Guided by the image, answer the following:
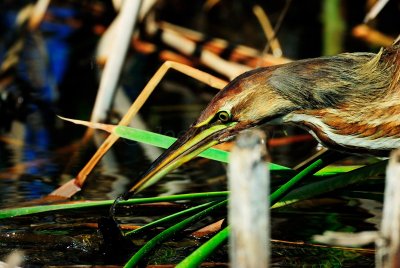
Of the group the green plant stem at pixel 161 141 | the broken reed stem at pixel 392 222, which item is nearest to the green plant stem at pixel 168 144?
the green plant stem at pixel 161 141

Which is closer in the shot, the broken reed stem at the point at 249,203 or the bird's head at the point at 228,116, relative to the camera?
the broken reed stem at the point at 249,203

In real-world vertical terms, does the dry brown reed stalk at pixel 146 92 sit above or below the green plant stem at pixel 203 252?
above

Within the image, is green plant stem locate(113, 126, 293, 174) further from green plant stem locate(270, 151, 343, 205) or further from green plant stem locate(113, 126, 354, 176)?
green plant stem locate(270, 151, 343, 205)

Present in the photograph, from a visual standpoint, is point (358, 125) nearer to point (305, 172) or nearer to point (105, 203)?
point (305, 172)

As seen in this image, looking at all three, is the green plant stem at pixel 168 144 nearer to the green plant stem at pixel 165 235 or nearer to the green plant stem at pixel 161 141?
the green plant stem at pixel 161 141

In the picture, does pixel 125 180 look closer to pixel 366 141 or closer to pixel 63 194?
pixel 63 194

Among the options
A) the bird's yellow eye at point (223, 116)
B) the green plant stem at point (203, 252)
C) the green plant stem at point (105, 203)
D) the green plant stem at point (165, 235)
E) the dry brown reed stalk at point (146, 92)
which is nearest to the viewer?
the green plant stem at point (203, 252)

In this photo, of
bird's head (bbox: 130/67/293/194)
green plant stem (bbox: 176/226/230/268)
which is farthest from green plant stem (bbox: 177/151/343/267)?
bird's head (bbox: 130/67/293/194)
